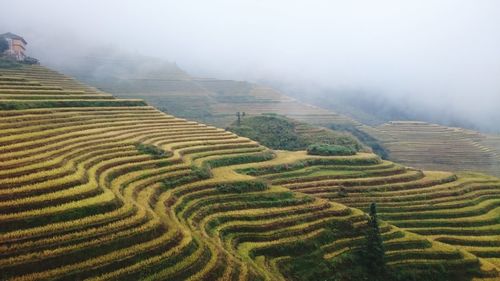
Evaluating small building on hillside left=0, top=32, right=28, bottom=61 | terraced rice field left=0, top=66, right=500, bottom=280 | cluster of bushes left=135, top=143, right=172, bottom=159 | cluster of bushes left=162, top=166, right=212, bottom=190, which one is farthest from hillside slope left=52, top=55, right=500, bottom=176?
cluster of bushes left=135, top=143, right=172, bottom=159

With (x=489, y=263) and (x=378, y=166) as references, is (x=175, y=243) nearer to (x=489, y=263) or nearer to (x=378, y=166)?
(x=489, y=263)

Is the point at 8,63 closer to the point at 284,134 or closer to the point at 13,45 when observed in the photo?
the point at 13,45

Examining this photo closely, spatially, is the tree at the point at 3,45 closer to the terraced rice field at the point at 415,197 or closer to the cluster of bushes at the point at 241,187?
the terraced rice field at the point at 415,197

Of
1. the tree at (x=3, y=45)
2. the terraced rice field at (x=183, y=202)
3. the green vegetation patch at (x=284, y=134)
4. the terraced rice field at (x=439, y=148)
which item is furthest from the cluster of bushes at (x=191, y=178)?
the terraced rice field at (x=439, y=148)

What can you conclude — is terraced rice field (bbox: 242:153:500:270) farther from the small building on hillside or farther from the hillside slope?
the small building on hillside


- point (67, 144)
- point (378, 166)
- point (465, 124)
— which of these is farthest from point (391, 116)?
point (67, 144)

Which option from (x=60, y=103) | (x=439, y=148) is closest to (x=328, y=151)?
(x=60, y=103)
